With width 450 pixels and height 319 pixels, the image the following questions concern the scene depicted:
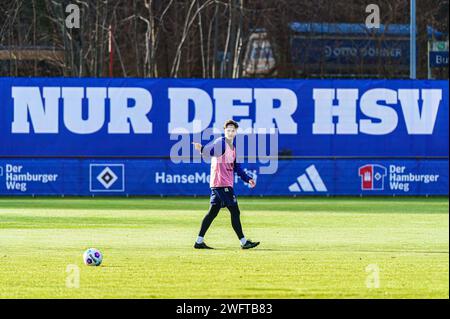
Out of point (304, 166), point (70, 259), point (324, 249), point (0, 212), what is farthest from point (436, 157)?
point (70, 259)

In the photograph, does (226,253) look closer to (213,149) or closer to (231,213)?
(231,213)

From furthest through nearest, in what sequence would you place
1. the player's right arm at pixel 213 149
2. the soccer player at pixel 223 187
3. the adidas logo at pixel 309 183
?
1. the adidas logo at pixel 309 183
2. the soccer player at pixel 223 187
3. the player's right arm at pixel 213 149

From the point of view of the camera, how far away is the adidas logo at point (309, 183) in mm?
41500

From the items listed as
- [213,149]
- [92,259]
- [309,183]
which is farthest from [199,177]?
[92,259]

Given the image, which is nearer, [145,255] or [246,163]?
[145,255]

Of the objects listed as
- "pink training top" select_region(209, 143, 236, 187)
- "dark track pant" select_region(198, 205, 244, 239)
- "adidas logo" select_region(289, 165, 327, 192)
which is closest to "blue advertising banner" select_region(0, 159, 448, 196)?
"adidas logo" select_region(289, 165, 327, 192)

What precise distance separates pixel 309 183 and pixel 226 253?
21376 millimetres

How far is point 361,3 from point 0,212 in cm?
2382

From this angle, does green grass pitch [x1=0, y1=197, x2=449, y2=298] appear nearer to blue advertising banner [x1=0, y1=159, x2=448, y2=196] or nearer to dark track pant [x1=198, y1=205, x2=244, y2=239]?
dark track pant [x1=198, y1=205, x2=244, y2=239]

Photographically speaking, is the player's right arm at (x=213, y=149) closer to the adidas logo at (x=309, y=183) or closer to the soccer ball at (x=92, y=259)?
the soccer ball at (x=92, y=259)

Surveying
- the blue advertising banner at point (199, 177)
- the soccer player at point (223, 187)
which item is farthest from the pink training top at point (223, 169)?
the blue advertising banner at point (199, 177)

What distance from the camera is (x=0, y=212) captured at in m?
32.2

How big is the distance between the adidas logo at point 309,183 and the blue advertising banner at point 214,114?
1.29 m
